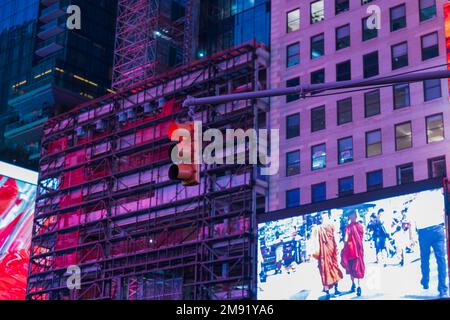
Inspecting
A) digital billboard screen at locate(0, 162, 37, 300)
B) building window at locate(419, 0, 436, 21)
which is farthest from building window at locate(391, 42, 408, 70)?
digital billboard screen at locate(0, 162, 37, 300)

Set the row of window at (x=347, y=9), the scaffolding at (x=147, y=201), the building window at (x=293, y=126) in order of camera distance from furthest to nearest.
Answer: the scaffolding at (x=147, y=201) < the building window at (x=293, y=126) < the row of window at (x=347, y=9)

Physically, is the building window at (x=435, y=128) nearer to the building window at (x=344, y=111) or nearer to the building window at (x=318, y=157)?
the building window at (x=344, y=111)

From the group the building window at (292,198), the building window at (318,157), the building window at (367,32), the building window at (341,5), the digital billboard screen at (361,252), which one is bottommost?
the digital billboard screen at (361,252)

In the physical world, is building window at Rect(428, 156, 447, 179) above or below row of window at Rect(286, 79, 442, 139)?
below

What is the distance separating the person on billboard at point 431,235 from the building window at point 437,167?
1.81m

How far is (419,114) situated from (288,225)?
460 inches


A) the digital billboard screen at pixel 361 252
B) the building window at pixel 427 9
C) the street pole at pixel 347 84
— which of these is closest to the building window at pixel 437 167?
the digital billboard screen at pixel 361 252

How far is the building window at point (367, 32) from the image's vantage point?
184 ft

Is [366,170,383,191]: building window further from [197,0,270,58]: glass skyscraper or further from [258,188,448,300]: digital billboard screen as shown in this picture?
[197,0,270,58]: glass skyscraper

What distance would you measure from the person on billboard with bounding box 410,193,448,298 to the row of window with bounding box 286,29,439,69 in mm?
9969

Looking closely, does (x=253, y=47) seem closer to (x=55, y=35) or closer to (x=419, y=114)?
(x=419, y=114)

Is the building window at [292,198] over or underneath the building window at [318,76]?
underneath

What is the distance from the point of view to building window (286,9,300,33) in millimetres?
61406
